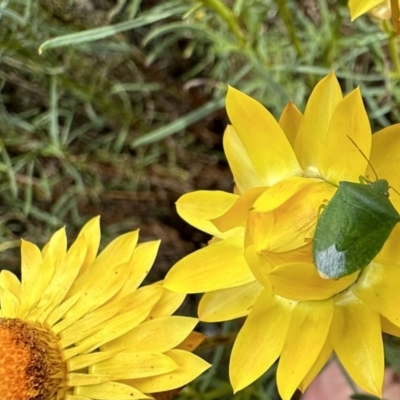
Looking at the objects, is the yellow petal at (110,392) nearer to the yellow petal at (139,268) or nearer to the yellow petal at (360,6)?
the yellow petal at (139,268)

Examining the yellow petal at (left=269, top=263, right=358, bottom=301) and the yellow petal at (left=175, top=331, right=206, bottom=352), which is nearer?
the yellow petal at (left=269, top=263, right=358, bottom=301)

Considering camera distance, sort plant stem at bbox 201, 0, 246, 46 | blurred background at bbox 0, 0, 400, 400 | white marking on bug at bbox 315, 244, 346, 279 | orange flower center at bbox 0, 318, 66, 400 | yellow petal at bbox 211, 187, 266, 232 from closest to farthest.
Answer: white marking on bug at bbox 315, 244, 346, 279 → yellow petal at bbox 211, 187, 266, 232 → orange flower center at bbox 0, 318, 66, 400 → plant stem at bbox 201, 0, 246, 46 → blurred background at bbox 0, 0, 400, 400

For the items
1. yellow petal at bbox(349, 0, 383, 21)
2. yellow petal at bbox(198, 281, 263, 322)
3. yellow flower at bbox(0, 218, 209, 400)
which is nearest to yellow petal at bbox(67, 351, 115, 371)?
yellow flower at bbox(0, 218, 209, 400)

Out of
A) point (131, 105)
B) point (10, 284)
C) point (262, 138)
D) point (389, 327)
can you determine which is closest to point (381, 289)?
point (389, 327)

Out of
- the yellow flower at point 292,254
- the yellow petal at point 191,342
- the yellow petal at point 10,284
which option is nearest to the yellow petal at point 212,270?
the yellow flower at point 292,254

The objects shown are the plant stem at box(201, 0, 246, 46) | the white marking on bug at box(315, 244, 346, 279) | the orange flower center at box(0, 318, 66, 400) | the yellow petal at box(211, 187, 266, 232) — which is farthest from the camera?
the plant stem at box(201, 0, 246, 46)

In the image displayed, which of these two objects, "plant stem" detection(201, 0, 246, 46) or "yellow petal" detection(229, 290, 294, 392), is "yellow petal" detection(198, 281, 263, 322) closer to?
"yellow petal" detection(229, 290, 294, 392)

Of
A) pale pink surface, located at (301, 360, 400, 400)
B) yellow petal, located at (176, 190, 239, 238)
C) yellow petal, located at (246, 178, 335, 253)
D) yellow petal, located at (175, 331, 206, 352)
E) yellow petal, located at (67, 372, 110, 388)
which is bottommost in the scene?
pale pink surface, located at (301, 360, 400, 400)

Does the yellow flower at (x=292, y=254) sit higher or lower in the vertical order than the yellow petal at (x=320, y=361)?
higher
